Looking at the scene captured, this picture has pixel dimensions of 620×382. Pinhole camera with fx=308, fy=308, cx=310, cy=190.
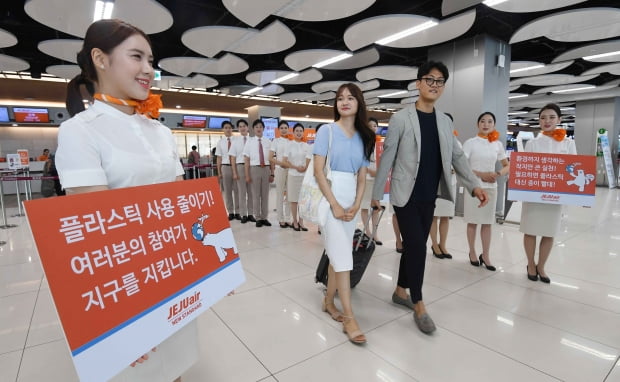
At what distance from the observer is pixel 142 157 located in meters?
1.05

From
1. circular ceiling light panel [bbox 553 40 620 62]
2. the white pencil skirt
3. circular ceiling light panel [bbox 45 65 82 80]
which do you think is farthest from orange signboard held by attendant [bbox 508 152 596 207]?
circular ceiling light panel [bbox 45 65 82 80]

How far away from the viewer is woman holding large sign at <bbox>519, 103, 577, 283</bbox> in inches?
118

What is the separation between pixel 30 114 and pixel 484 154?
15.1m

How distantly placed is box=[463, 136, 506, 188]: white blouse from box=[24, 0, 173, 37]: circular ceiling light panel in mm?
4599

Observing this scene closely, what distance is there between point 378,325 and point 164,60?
7620mm

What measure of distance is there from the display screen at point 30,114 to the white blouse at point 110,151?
1457cm

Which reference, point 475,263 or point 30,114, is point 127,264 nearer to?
point 475,263

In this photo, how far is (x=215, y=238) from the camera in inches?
48.6

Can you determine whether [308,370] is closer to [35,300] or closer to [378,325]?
[378,325]

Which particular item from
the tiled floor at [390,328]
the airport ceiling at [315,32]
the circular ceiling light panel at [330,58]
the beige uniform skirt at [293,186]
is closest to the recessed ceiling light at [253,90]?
the airport ceiling at [315,32]

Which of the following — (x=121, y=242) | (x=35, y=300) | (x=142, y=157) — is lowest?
(x=35, y=300)

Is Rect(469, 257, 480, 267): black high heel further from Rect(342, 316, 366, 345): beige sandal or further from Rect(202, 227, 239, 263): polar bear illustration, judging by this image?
Rect(202, 227, 239, 263): polar bear illustration

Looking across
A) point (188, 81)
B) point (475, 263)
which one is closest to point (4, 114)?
point (188, 81)

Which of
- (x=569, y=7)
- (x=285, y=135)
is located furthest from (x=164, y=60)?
(x=569, y=7)
